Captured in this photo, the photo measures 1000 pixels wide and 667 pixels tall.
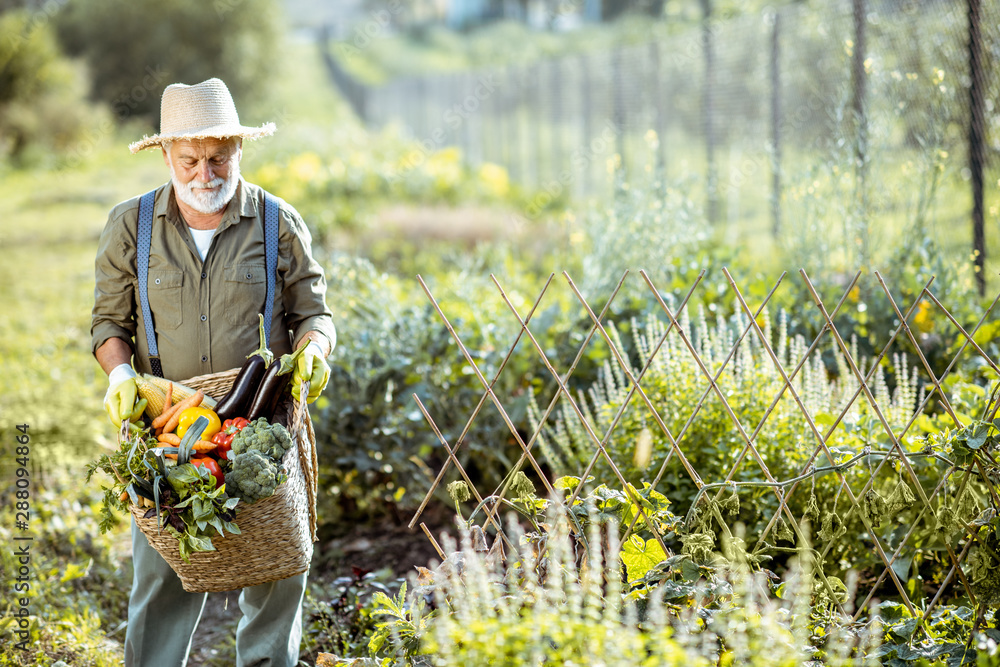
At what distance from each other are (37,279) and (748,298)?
23.7 feet

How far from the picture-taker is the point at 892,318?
338 centimetres

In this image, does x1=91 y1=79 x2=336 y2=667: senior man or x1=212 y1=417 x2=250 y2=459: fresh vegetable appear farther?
x1=91 y1=79 x2=336 y2=667: senior man

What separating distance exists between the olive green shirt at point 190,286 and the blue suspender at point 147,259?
0.01 meters

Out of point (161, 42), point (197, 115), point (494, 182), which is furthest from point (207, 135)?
point (161, 42)

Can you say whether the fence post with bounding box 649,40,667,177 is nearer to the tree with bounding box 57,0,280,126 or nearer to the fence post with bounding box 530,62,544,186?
the fence post with bounding box 530,62,544,186

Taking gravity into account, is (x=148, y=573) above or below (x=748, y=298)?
below

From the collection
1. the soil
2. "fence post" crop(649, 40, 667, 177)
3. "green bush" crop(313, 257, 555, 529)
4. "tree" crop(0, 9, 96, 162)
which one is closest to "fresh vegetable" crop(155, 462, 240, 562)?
the soil

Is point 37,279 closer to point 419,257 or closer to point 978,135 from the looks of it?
point 419,257

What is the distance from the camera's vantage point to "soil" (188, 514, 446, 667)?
9.38ft

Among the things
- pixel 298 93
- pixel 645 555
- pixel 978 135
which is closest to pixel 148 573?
pixel 645 555

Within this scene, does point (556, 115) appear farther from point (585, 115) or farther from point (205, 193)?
point (205, 193)

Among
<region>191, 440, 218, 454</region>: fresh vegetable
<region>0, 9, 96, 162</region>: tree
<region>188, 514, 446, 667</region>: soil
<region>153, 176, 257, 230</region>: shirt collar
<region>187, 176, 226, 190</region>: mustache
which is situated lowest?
<region>188, 514, 446, 667</region>: soil

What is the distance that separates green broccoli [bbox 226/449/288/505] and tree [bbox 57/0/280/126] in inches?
878

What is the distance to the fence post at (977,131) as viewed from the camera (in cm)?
408
